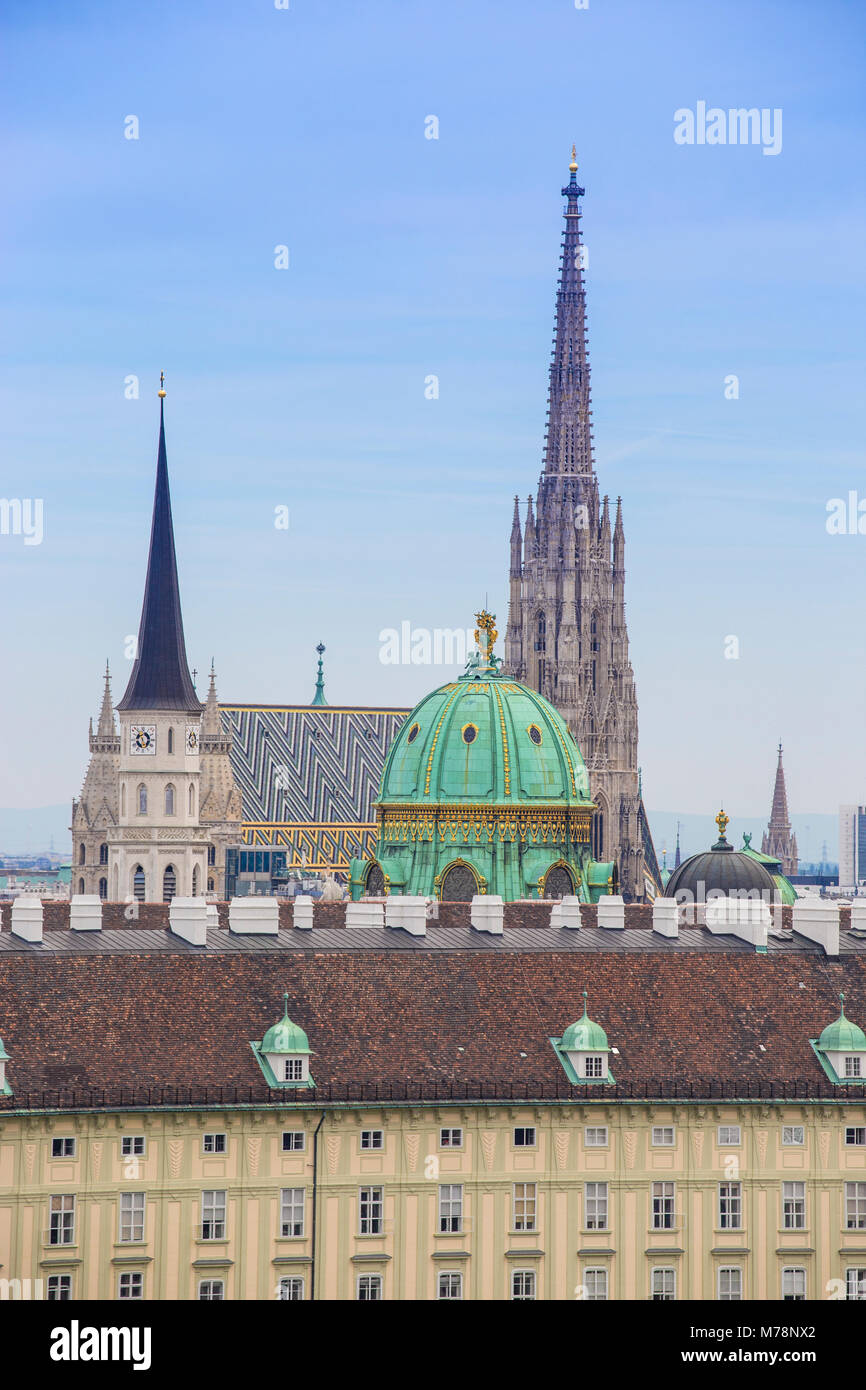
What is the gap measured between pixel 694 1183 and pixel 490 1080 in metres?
6.48

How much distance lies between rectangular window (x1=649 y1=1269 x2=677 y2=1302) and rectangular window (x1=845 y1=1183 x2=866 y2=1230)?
5.29 metres

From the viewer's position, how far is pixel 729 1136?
276 feet

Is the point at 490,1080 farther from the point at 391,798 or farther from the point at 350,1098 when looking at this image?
the point at 391,798

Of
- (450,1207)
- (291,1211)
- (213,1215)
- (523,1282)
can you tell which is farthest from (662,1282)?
(213,1215)

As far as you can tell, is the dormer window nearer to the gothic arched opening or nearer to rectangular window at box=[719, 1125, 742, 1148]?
A: rectangular window at box=[719, 1125, 742, 1148]

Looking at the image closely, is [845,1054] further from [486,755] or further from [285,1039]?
[486,755]

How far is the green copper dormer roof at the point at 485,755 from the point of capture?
132 m

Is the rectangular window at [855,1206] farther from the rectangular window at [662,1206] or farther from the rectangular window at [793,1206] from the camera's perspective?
the rectangular window at [662,1206]

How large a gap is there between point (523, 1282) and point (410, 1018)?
795 cm

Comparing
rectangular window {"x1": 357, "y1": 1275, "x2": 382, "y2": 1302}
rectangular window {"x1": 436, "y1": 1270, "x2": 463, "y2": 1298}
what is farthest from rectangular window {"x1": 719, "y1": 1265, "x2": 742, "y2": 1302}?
rectangular window {"x1": 357, "y1": 1275, "x2": 382, "y2": 1302}

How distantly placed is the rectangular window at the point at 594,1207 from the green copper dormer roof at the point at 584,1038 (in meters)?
3.72

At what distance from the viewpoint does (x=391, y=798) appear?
437ft

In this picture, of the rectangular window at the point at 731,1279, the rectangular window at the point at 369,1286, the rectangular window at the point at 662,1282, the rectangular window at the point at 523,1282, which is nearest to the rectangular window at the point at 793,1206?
the rectangular window at the point at 731,1279
